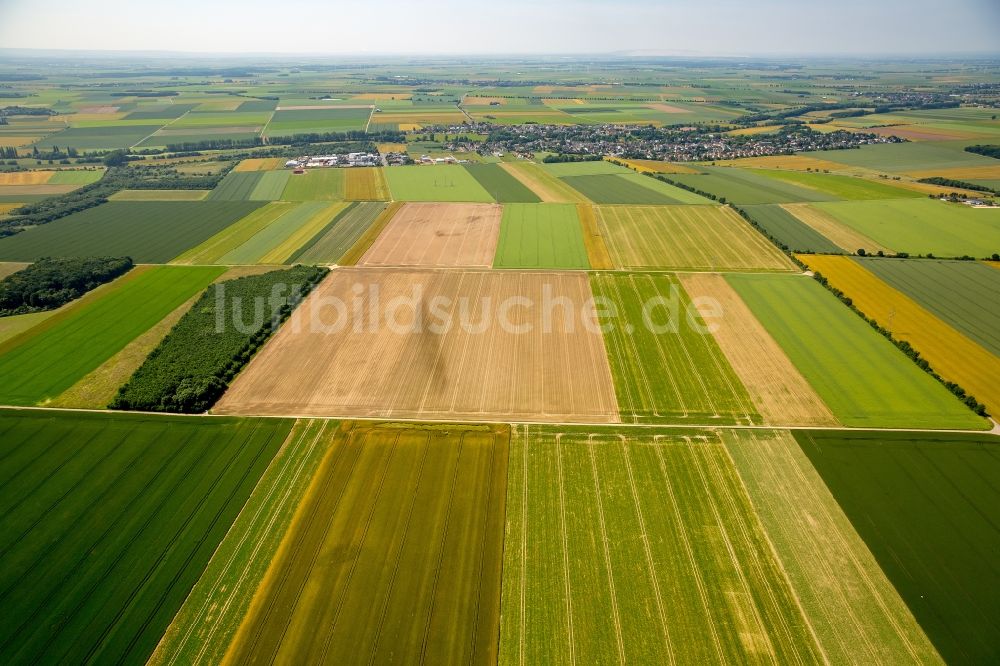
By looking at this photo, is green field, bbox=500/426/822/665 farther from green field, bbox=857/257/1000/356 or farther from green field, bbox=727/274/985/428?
green field, bbox=857/257/1000/356

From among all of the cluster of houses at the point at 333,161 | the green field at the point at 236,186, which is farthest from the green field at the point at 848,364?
the cluster of houses at the point at 333,161

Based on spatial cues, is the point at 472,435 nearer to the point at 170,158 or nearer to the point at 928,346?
the point at 928,346

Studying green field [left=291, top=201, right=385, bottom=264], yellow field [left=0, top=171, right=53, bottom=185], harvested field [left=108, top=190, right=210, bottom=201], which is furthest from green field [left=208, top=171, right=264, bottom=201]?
yellow field [left=0, top=171, right=53, bottom=185]

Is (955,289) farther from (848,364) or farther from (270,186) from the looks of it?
(270,186)

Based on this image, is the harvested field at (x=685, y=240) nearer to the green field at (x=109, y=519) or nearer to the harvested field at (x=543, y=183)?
the harvested field at (x=543, y=183)

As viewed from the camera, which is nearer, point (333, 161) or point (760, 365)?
point (760, 365)

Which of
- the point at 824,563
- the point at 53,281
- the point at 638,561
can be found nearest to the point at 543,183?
the point at 53,281
